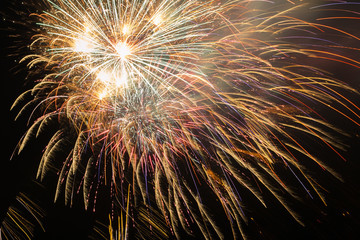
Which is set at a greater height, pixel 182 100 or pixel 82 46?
pixel 82 46

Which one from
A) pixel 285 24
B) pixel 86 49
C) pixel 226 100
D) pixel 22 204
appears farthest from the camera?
pixel 22 204

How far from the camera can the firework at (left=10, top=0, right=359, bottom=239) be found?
2.47m

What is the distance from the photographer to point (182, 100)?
2.84 meters

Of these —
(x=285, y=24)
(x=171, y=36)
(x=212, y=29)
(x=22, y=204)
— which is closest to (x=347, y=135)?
(x=285, y=24)

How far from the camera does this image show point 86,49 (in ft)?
9.81

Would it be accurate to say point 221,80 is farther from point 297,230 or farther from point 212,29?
point 297,230

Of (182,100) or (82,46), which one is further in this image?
(82,46)

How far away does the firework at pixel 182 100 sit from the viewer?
2.47 metres

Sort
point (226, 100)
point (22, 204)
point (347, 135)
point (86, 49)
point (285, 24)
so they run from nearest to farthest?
point (347, 135), point (285, 24), point (226, 100), point (86, 49), point (22, 204)

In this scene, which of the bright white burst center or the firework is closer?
the firework

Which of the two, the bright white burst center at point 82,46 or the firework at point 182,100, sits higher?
the bright white burst center at point 82,46

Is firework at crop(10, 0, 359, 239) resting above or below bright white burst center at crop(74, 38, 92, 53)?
below

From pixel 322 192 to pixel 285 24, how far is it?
249cm

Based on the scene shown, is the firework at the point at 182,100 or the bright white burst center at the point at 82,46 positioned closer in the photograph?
the firework at the point at 182,100
